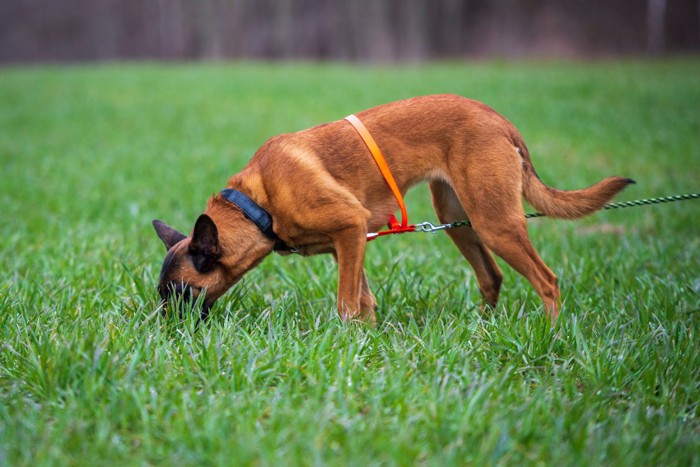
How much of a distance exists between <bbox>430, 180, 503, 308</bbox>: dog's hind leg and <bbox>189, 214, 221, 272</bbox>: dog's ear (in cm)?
148

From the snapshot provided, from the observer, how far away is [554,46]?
34.8m

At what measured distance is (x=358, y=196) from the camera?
13.5 feet

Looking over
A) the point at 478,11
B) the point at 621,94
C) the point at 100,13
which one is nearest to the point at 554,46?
the point at 478,11

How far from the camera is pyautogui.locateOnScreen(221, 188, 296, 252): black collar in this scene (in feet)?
12.7

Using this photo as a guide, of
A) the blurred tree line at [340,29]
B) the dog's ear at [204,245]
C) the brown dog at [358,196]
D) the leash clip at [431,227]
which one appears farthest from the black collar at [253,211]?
the blurred tree line at [340,29]

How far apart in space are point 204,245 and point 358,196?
0.95 meters

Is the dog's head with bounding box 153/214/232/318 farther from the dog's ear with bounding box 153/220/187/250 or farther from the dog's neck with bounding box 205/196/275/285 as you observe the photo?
the dog's ear with bounding box 153/220/187/250

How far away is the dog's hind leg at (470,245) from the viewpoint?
4469 millimetres

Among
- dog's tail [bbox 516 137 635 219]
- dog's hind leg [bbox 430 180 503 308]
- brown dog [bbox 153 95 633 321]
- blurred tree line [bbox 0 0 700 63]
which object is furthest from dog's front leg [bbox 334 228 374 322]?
blurred tree line [bbox 0 0 700 63]

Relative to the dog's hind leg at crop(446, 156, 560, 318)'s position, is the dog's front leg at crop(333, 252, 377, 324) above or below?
below

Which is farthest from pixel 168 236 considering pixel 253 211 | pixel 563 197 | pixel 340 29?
pixel 340 29

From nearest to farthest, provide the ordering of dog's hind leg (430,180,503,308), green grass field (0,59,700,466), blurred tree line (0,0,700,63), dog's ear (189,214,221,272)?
green grass field (0,59,700,466) < dog's ear (189,214,221,272) < dog's hind leg (430,180,503,308) < blurred tree line (0,0,700,63)

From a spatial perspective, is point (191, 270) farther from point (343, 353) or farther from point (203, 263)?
point (343, 353)

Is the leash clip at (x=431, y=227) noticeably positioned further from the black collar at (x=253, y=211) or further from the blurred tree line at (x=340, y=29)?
the blurred tree line at (x=340, y=29)
